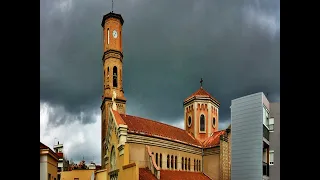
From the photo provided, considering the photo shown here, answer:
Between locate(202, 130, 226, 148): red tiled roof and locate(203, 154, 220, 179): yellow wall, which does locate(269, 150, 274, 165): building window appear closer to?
locate(203, 154, 220, 179): yellow wall

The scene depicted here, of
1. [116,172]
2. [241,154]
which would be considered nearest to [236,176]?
[241,154]

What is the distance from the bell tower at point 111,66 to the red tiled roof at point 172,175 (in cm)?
843

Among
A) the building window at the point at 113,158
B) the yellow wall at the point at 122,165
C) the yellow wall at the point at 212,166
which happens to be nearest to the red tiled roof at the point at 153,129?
the yellow wall at the point at 122,165

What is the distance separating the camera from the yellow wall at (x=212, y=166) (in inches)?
1131

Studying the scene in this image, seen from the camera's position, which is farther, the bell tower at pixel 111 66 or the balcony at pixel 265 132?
the bell tower at pixel 111 66

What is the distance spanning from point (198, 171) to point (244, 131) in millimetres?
12198

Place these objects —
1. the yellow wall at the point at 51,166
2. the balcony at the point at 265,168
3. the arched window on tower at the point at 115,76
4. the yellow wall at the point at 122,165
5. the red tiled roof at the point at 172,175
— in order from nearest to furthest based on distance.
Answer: the yellow wall at the point at 51,166, the balcony at the point at 265,168, the yellow wall at the point at 122,165, the red tiled roof at the point at 172,175, the arched window on tower at the point at 115,76

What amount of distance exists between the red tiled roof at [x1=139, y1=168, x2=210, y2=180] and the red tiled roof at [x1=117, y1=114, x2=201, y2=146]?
238 centimetres

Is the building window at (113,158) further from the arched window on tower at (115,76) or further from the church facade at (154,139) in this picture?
the arched window on tower at (115,76)

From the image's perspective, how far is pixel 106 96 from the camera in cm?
3247

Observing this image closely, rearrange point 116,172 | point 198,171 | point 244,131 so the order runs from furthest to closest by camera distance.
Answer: point 198,171
point 116,172
point 244,131
